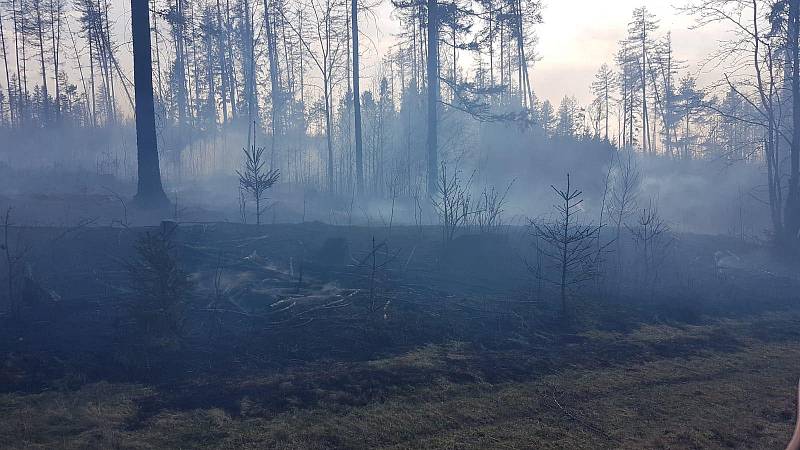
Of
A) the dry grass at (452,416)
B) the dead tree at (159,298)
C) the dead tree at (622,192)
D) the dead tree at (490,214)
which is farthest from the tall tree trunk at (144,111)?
the dead tree at (622,192)

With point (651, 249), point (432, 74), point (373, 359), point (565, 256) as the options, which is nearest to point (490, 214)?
point (651, 249)

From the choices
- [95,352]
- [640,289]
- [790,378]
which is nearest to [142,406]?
[95,352]

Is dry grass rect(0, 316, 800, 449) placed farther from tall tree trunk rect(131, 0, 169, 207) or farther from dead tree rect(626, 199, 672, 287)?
tall tree trunk rect(131, 0, 169, 207)

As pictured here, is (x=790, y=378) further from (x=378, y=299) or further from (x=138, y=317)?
(x=138, y=317)

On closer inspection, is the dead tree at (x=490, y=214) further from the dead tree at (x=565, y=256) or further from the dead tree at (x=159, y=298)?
the dead tree at (x=159, y=298)

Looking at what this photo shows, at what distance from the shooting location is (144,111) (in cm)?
1575

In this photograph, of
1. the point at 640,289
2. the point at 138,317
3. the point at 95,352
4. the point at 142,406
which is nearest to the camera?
the point at 142,406

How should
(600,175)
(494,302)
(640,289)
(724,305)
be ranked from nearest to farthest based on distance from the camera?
(494,302) < (724,305) < (640,289) < (600,175)

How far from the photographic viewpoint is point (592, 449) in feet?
17.6

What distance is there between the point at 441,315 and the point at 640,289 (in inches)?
247

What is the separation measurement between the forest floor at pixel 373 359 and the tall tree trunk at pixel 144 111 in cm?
386

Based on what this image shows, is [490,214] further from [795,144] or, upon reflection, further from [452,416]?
[452,416]

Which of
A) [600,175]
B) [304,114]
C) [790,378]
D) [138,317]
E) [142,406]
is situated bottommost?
[790,378]

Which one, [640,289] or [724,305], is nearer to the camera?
[724,305]
